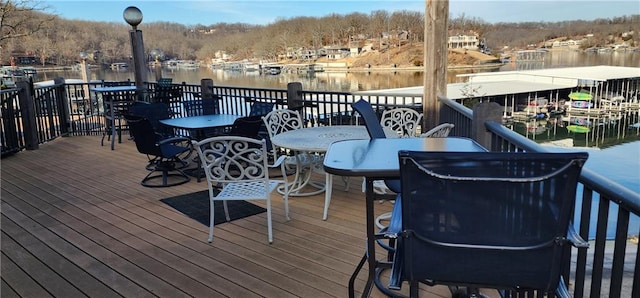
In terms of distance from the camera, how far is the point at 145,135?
4.35 m

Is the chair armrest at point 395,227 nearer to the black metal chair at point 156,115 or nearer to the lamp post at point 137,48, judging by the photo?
the black metal chair at point 156,115

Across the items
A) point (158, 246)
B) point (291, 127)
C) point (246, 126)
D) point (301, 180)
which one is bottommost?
point (158, 246)

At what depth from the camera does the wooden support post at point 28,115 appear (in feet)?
20.6

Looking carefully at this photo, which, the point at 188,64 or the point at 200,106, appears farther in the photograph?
the point at 188,64

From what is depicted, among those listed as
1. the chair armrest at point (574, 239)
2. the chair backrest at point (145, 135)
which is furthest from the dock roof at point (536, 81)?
the chair armrest at point (574, 239)

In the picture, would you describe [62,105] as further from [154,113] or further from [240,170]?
[240,170]

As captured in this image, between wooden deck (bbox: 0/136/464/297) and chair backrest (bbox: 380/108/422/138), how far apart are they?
29.6 inches

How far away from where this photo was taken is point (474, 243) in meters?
1.24

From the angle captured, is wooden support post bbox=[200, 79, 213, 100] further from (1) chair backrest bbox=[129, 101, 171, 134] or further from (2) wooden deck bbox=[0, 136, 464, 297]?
(2) wooden deck bbox=[0, 136, 464, 297]

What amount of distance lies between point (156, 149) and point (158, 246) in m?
1.65

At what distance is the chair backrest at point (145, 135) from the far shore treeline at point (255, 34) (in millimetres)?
5988

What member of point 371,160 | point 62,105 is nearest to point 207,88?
point 62,105

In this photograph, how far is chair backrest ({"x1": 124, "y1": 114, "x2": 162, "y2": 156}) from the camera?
4293 mm

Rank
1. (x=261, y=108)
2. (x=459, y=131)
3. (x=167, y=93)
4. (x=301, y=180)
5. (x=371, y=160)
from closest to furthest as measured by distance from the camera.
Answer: (x=371, y=160), (x=459, y=131), (x=301, y=180), (x=261, y=108), (x=167, y=93)
